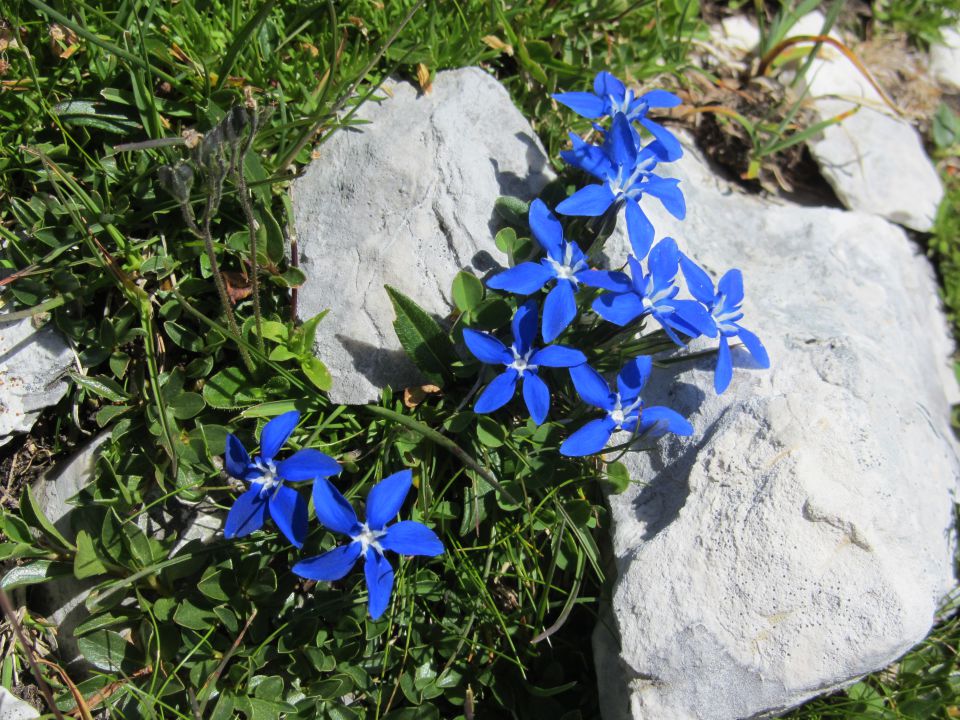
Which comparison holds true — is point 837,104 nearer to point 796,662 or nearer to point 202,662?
point 796,662

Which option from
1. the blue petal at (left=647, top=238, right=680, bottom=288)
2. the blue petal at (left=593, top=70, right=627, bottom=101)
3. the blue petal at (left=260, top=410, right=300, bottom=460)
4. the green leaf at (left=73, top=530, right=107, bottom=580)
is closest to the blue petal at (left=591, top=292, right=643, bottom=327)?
the blue petal at (left=647, top=238, right=680, bottom=288)

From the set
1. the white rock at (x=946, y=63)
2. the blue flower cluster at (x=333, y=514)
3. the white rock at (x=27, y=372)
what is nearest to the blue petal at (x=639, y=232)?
the blue flower cluster at (x=333, y=514)

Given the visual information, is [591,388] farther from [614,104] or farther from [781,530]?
[614,104]

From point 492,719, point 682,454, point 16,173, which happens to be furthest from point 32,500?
point 682,454

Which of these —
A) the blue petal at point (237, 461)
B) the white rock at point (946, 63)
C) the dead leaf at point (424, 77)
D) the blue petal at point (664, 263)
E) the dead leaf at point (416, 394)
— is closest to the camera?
the blue petal at point (237, 461)

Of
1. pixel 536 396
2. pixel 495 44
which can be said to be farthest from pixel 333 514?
pixel 495 44

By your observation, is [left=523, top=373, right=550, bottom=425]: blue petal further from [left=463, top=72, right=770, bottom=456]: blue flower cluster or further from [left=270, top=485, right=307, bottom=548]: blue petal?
[left=270, top=485, right=307, bottom=548]: blue petal

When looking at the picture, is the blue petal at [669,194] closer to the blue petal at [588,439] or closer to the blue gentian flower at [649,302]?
the blue gentian flower at [649,302]
